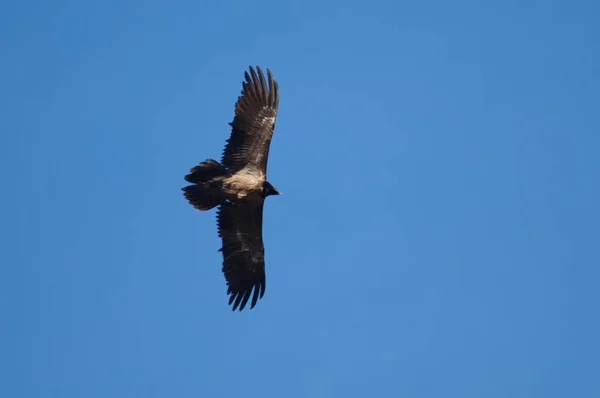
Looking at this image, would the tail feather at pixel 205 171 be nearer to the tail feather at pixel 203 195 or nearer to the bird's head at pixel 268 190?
the tail feather at pixel 203 195

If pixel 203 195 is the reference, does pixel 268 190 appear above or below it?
above

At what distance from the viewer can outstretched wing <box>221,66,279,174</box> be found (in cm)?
1834

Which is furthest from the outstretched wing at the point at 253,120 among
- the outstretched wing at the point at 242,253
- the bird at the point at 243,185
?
the outstretched wing at the point at 242,253

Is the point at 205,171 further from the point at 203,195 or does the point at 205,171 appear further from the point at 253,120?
the point at 253,120

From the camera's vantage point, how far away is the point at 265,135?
18469 millimetres

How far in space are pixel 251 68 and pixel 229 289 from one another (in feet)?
17.1

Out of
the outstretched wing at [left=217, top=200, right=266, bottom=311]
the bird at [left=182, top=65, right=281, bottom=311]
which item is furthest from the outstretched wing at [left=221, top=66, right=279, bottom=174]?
the outstretched wing at [left=217, top=200, right=266, bottom=311]

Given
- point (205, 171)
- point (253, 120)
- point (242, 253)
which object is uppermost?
point (253, 120)

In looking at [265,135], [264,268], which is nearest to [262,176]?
[265,135]

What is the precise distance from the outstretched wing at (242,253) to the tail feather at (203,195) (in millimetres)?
809

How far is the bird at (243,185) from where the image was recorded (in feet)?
60.1

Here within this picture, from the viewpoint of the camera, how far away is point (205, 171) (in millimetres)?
18109

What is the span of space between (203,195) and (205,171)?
1.94 feet

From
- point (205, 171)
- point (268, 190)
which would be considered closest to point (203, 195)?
point (205, 171)
